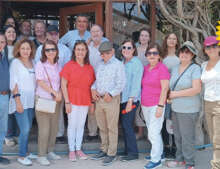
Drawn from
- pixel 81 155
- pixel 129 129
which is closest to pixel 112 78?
pixel 129 129

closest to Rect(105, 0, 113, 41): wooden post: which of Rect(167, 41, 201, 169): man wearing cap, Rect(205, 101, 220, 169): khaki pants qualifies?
Rect(167, 41, 201, 169): man wearing cap

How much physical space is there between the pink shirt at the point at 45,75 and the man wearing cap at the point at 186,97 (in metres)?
1.48

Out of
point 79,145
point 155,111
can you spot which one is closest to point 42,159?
point 79,145

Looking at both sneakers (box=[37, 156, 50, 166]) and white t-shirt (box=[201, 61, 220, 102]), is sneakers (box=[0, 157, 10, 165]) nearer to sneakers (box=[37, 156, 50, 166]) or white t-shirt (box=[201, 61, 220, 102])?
sneakers (box=[37, 156, 50, 166])

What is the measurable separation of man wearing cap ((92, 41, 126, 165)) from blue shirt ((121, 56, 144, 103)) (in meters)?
0.13

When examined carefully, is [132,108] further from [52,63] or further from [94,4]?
[94,4]

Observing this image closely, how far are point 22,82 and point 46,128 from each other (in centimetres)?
67

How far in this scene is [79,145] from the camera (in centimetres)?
421

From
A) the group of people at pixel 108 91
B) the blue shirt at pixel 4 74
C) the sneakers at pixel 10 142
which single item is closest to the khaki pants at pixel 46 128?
the group of people at pixel 108 91

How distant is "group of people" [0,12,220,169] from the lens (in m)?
3.75

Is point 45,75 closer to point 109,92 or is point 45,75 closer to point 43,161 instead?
point 109,92

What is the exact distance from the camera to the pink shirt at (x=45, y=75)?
3.83 meters

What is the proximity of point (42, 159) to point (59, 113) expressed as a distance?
0.64 meters

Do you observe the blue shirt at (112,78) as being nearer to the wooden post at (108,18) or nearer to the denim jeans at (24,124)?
the denim jeans at (24,124)
